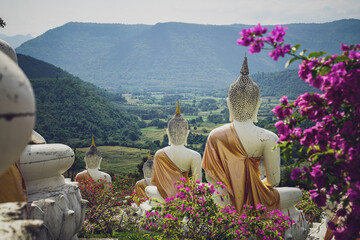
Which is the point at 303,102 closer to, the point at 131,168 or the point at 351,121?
the point at 351,121

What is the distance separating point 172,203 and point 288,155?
115 inches

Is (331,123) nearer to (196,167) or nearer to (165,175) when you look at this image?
(196,167)

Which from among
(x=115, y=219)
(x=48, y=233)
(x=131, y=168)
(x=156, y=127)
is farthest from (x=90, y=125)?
(x=48, y=233)

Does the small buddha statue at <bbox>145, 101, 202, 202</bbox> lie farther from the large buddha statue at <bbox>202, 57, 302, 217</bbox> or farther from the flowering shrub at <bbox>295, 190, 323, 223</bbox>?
the flowering shrub at <bbox>295, 190, 323, 223</bbox>

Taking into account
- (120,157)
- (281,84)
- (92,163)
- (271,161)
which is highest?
(271,161)

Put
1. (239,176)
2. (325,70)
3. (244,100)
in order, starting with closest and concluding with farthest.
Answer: (325,70) < (239,176) < (244,100)

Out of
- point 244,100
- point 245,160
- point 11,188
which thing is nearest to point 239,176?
point 245,160

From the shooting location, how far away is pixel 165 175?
840 centimetres

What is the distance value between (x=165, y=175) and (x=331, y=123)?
231 inches

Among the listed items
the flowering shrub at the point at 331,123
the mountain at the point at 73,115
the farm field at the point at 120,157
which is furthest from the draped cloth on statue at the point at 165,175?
the mountain at the point at 73,115

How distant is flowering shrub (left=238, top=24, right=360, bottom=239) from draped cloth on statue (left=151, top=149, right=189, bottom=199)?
551 centimetres

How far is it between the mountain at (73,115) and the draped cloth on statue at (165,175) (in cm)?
4149

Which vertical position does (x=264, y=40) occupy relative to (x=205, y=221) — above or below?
above

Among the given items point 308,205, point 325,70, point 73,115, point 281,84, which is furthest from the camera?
point 281,84
